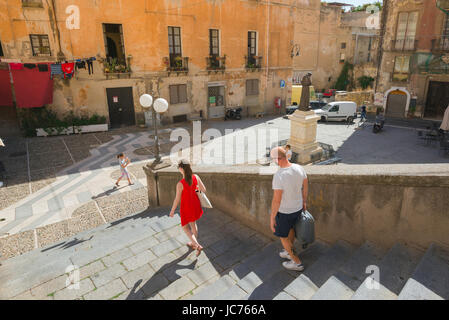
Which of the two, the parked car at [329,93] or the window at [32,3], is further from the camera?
the parked car at [329,93]

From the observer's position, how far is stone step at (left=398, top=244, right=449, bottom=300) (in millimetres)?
2545

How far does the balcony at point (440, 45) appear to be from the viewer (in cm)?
1795

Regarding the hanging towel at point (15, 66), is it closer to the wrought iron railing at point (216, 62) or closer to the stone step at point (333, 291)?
the wrought iron railing at point (216, 62)

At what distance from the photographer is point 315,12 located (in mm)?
32031

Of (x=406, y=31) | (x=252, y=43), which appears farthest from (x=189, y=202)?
(x=406, y=31)

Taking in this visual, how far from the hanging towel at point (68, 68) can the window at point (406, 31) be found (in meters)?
20.2

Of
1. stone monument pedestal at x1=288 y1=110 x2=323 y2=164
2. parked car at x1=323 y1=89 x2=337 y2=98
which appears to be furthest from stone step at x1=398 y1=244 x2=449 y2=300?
parked car at x1=323 y1=89 x2=337 y2=98

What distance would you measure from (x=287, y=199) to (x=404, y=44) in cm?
2103

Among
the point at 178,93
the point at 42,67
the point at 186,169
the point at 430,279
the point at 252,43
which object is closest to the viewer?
the point at 430,279

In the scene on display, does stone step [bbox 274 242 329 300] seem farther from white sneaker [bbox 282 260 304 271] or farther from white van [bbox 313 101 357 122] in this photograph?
white van [bbox 313 101 357 122]

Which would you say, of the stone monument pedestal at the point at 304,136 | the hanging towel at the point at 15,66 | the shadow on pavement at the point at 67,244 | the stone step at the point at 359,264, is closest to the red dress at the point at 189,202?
the stone step at the point at 359,264

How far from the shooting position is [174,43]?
18.9 m

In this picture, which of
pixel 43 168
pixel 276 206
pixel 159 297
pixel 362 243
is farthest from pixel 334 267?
pixel 43 168

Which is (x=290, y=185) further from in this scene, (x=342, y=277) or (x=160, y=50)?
(x=160, y=50)
